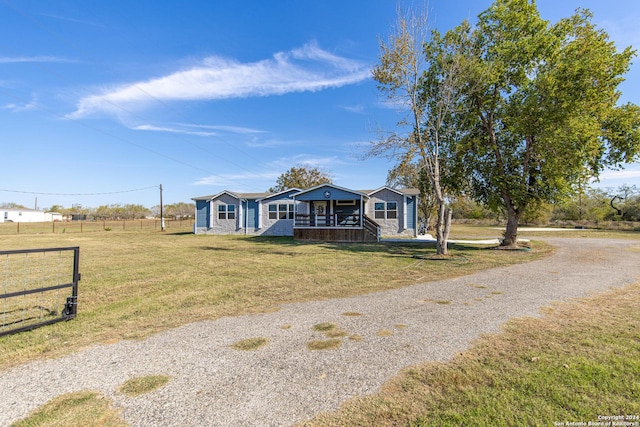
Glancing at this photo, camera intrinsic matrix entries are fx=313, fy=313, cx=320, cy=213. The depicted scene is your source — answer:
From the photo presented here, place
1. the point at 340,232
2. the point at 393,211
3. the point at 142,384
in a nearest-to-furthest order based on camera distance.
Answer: the point at 142,384 < the point at 340,232 < the point at 393,211

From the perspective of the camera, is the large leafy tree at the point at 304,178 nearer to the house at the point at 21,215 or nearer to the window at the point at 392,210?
the window at the point at 392,210

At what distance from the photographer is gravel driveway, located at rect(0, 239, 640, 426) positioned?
2570mm

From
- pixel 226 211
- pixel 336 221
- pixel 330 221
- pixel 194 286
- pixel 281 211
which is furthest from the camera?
pixel 226 211

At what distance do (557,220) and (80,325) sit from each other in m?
55.3

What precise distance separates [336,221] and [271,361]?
56.4ft

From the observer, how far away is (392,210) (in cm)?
2369

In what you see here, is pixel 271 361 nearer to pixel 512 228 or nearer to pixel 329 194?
pixel 512 228

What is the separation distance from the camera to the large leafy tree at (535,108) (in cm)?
1252

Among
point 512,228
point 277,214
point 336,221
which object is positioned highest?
point 277,214

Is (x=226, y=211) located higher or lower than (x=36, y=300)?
higher

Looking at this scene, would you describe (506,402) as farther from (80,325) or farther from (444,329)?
(80,325)

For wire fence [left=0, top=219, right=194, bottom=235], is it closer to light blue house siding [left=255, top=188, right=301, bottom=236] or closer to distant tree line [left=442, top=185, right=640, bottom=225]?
light blue house siding [left=255, top=188, right=301, bottom=236]

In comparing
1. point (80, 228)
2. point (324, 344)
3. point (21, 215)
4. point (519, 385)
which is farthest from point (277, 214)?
point (21, 215)

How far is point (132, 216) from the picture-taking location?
290 ft
